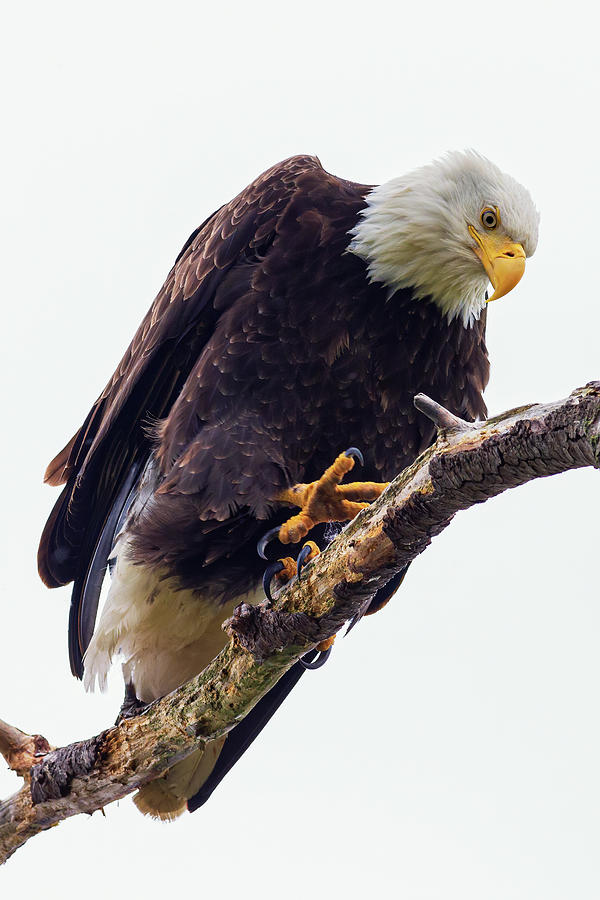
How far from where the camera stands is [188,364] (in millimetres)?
3527

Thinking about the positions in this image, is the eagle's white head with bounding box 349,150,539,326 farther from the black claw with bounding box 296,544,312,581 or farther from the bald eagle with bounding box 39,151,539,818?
the black claw with bounding box 296,544,312,581

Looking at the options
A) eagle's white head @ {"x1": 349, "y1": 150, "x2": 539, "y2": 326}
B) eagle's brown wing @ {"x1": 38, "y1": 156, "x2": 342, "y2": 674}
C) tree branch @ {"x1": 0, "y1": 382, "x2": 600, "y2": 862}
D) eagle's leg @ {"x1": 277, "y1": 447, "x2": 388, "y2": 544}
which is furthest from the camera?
eagle's brown wing @ {"x1": 38, "y1": 156, "x2": 342, "y2": 674}

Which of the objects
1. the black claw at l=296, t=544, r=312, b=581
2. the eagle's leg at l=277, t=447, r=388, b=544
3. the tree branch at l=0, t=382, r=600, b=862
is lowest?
the tree branch at l=0, t=382, r=600, b=862

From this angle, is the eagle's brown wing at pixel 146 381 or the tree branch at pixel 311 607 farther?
the eagle's brown wing at pixel 146 381

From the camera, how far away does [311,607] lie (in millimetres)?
2576

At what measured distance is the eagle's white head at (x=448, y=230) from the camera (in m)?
3.16

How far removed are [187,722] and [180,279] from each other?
4.98ft

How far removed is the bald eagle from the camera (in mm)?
3174

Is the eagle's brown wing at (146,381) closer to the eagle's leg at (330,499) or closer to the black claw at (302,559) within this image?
the eagle's leg at (330,499)

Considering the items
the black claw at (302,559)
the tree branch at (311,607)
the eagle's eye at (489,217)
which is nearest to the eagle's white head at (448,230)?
the eagle's eye at (489,217)

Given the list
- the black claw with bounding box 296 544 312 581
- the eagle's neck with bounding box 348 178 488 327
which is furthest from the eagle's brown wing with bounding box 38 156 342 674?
the black claw with bounding box 296 544 312 581

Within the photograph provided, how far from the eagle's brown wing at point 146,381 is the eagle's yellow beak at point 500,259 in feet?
2.02

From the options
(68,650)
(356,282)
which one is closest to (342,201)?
(356,282)

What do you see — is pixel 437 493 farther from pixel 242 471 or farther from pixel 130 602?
pixel 130 602
